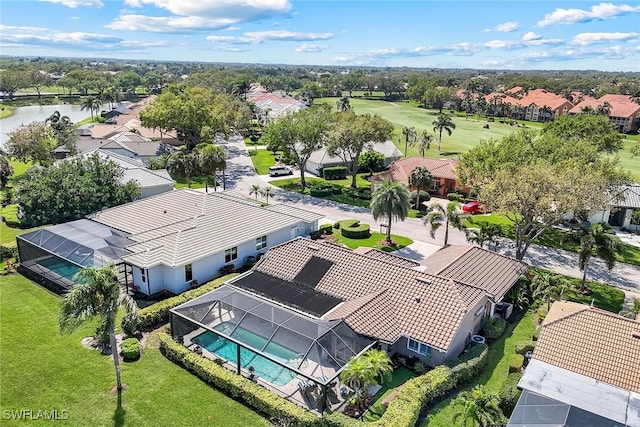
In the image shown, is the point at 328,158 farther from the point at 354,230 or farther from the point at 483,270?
the point at 483,270

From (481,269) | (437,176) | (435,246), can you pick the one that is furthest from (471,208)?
(481,269)

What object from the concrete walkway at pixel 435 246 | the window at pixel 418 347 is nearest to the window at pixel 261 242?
the concrete walkway at pixel 435 246

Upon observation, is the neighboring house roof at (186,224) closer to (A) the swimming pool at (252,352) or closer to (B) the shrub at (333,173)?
(A) the swimming pool at (252,352)

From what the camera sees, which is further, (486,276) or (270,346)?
(486,276)

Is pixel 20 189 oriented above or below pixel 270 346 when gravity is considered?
above

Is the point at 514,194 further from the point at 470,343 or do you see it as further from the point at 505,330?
the point at 470,343

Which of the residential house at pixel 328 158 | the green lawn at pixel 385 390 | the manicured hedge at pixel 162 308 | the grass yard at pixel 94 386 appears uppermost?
the residential house at pixel 328 158

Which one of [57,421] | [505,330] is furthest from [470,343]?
[57,421]
